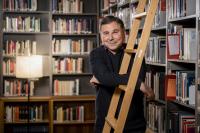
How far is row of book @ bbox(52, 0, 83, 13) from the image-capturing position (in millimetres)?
6480

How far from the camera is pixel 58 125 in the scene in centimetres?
655

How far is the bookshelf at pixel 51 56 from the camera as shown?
21.0 ft

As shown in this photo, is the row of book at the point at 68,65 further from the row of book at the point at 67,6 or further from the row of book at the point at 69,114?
the row of book at the point at 67,6

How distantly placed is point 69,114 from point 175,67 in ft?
10.5

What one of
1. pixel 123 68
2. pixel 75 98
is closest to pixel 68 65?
pixel 75 98

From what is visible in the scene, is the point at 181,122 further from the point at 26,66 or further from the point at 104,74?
the point at 26,66

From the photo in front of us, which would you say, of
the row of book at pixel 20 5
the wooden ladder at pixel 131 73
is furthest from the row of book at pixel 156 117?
the row of book at pixel 20 5

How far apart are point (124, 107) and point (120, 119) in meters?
0.08

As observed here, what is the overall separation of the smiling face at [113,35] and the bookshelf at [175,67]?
0.68 m

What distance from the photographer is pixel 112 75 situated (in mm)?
2527

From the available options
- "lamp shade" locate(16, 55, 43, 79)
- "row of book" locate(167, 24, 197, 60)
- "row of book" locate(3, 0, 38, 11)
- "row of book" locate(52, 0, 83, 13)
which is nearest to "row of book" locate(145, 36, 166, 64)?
"row of book" locate(167, 24, 197, 60)

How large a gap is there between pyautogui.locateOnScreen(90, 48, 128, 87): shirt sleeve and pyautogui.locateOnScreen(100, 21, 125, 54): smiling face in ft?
0.35

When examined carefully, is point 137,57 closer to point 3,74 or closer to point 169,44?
point 169,44

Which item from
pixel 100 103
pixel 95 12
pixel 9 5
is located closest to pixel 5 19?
pixel 9 5
